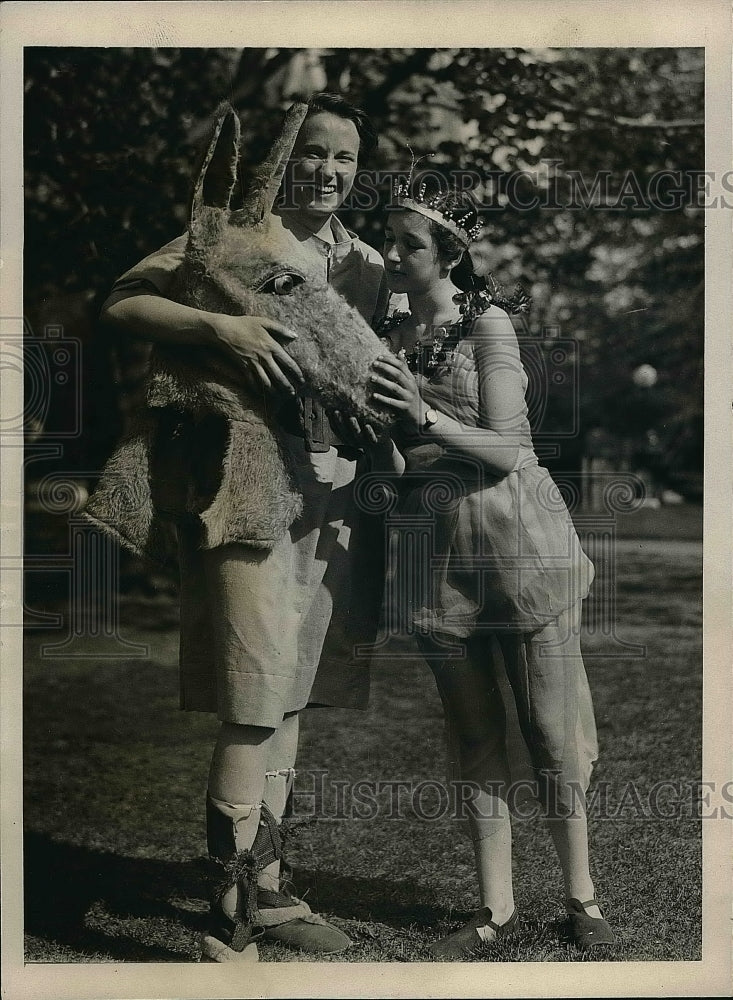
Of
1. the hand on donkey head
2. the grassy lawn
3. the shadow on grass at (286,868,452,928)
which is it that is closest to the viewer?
the hand on donkey head

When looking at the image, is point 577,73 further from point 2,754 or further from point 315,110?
point 2,754

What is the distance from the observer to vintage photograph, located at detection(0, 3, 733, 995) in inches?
127

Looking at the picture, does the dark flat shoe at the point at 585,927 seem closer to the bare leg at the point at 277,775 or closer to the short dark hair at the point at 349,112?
the bare leg at the point at 277,775

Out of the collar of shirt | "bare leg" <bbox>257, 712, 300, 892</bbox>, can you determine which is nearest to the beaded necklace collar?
the collar of shirt

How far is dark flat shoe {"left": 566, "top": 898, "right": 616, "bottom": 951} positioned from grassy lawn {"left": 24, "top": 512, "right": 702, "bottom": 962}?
2.7 inches

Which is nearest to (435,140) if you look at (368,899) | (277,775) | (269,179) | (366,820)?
(269,179)

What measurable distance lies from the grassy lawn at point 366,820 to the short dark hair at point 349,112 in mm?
1851

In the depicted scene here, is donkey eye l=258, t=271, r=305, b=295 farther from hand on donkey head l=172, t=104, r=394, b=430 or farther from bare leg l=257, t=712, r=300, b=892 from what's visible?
bare leg l=257, t=712, r=300, b=892

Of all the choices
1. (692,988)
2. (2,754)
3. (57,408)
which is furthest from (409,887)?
(57,408)

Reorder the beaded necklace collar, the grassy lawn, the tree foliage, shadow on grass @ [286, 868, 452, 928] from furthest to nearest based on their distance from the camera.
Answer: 1. the tree foliage
2. shadow on grass @ [286, 868, 452, 928]
3. the grassy lawn
4. the beaded necklace collar

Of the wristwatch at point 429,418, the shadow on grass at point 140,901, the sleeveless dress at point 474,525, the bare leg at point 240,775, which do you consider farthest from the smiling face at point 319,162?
the shadow on grass at point 140,901

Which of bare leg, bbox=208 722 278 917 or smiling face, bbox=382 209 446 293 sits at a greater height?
smiling face, bbox=382 209 446 293

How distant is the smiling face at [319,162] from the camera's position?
10.9ft

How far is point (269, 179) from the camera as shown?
3254mm
